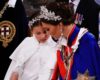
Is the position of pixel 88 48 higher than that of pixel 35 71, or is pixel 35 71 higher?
pixel 88 48

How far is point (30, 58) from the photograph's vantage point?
22.2 ft

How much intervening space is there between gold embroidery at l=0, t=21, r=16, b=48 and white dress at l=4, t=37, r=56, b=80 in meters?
0.45

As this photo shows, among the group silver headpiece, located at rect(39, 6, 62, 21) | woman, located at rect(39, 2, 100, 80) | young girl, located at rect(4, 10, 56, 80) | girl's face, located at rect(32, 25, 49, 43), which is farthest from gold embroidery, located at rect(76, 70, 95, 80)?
girl's face, located at rect(32, 25, 49, 43)

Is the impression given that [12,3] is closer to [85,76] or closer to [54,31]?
[54,31]

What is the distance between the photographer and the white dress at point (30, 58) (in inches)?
259

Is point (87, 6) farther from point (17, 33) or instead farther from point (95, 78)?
point (95, 78)

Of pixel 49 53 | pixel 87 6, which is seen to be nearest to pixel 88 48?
pixel 49 53

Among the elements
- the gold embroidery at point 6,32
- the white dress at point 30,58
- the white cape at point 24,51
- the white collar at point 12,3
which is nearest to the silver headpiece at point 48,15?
the white dress at point 30,58

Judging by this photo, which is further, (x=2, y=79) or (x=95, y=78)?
(x=2, y=79)

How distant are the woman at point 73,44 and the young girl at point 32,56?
2.35 feet

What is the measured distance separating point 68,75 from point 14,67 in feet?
4.32

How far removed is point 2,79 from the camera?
24.1 feet

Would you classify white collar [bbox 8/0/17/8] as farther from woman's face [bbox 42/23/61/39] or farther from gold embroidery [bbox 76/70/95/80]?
gold embroidery [bbox 76/70/95/80]

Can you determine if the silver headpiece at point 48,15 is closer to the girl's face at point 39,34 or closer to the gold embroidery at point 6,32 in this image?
the girl's face at point 39,34
